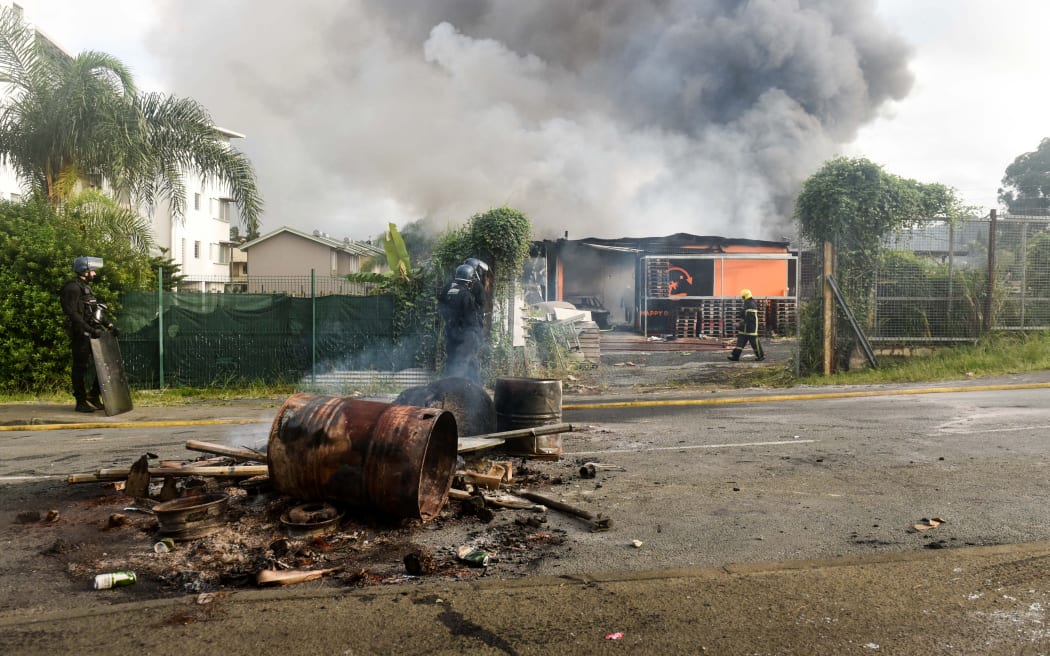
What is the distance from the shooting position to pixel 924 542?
439 centimetres

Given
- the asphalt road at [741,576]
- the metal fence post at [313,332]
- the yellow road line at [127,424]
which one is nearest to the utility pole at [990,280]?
the asphalt road at [741,576]

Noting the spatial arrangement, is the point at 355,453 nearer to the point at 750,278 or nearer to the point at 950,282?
the point at 950,282

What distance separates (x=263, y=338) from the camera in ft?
42.9

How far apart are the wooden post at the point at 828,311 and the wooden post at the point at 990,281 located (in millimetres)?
2720

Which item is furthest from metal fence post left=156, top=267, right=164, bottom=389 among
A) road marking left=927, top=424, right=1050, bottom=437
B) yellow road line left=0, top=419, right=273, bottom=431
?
road marking left=927, top=424, right=1050, bottom=437

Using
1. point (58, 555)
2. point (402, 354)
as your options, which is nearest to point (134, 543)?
point (58, 555)

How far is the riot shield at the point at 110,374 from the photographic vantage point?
9844 mm

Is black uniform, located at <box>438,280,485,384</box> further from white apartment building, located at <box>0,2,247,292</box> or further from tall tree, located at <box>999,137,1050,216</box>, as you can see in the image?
tall tree, located at <box>999,137,1050,216</box>

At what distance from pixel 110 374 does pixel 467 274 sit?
5.38 m

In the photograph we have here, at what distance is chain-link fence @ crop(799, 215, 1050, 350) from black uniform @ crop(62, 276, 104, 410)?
37.2ft

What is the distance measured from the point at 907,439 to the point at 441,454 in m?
4.69

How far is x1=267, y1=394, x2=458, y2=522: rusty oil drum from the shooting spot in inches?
180

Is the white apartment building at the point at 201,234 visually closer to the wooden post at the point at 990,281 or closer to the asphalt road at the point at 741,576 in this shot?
the wooden post at the point at 990,281

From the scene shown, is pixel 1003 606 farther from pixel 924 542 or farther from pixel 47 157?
pixel 47 157
